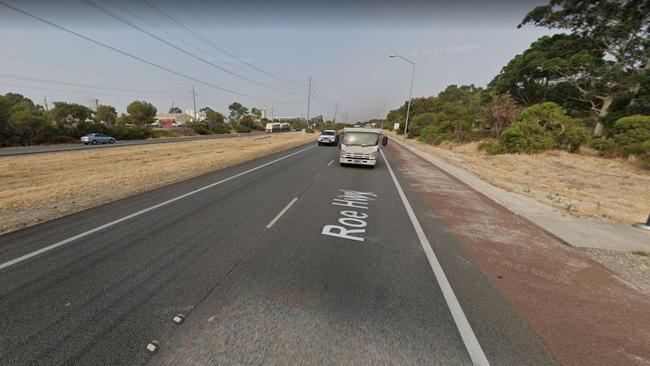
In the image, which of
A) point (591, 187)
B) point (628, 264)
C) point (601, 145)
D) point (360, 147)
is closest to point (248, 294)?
point (628, 264)

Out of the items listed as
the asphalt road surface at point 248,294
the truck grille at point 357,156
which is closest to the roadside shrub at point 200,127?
the truck grille at point 357,156

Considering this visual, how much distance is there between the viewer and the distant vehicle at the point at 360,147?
12.3 meters

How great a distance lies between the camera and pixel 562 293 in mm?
3164

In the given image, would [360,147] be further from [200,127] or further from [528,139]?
[200,127]

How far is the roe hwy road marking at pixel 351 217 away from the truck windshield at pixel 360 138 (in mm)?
5228

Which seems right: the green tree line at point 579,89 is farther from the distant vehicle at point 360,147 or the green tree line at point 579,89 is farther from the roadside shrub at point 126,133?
the roadside shrub at point 126,133

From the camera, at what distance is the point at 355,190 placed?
827 cm

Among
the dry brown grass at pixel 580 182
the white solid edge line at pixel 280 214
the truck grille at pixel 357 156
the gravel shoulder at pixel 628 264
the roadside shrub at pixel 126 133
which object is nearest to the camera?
the gravel shoulder at pixel 628 264

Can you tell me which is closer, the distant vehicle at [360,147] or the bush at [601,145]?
the distant vehicle at [360,147]

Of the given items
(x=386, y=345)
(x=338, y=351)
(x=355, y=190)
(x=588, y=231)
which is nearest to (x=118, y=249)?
(x=338, y=351)

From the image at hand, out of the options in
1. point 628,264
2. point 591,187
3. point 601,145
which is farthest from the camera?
point 601,145

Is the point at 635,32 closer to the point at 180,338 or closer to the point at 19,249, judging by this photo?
the point at 180,338

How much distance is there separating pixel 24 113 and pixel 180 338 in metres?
42.1

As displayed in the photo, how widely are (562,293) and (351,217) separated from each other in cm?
358
